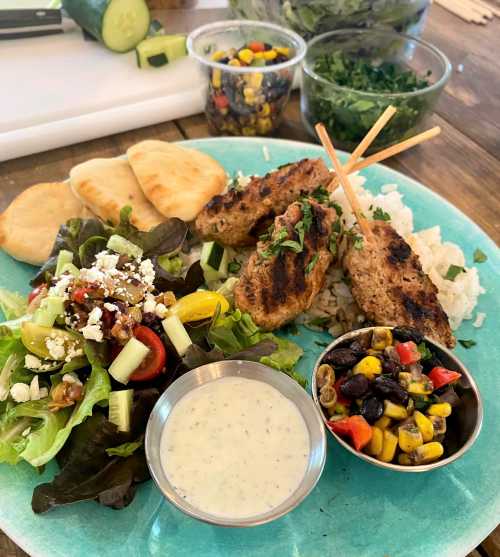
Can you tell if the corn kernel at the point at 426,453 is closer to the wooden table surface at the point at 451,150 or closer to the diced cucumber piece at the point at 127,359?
the diced cucumber piece at the point at 127,359

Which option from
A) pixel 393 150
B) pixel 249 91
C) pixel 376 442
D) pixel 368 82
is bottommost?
pixel 376 442

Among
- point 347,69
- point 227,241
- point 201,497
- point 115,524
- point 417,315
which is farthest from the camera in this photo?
point 347,69

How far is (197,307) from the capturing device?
2.60 m

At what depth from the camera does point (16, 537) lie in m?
1.99

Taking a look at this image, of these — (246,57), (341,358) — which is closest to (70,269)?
(341,358)

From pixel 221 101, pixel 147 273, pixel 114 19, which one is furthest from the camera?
pixel 114 19

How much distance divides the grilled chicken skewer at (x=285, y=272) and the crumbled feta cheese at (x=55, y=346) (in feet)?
2.74

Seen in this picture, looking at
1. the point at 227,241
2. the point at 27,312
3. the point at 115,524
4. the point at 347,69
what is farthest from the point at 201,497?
the point at 347,69

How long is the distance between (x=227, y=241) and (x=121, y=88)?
219cm

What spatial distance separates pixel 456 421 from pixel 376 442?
43 cm

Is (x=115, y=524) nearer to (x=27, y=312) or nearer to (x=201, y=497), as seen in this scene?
(x=201, y=497)

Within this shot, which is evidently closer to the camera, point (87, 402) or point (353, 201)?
point (87, 402)

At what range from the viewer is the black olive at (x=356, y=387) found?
219 cm

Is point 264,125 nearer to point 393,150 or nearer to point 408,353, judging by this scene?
point 393,150
